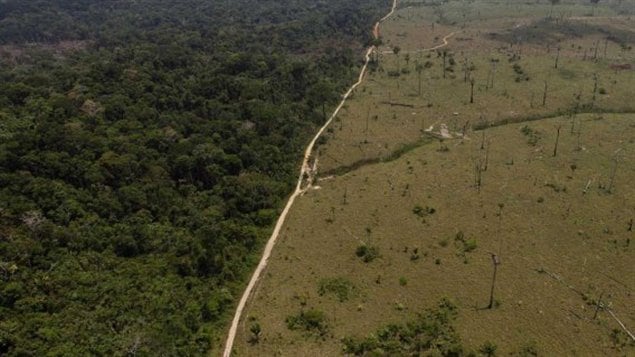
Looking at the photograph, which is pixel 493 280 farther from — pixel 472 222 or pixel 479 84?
pixel 479 84

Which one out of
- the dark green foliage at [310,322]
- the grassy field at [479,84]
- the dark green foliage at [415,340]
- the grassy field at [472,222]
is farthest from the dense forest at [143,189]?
the dark green foliage at [415,340]

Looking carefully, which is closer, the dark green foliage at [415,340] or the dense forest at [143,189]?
the dark green foliage at [415,340]

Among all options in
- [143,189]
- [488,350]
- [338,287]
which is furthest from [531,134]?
[143,189]

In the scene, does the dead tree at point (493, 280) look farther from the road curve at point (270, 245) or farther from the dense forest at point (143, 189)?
the dense forest at point (143, 189)

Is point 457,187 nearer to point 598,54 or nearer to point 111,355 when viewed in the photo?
point 111,355

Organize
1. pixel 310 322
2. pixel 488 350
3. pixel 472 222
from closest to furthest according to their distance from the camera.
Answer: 1. pixel 488 350
2. pixel 310 322
3. pixel 472 222
